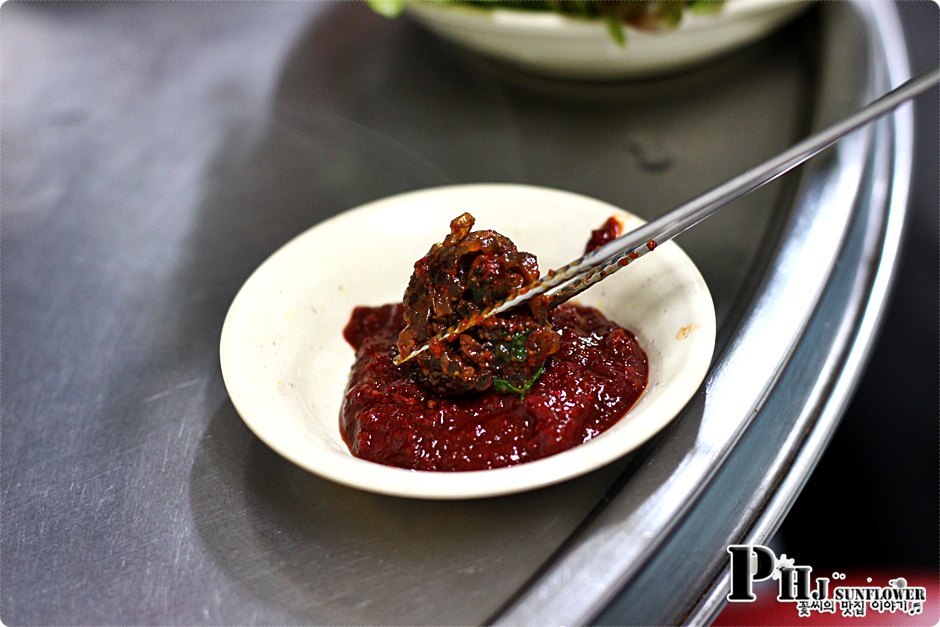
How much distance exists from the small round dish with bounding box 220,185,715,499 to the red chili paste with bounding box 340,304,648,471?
4 centimetres

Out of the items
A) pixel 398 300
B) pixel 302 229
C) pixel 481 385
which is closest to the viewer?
pixel 481 385

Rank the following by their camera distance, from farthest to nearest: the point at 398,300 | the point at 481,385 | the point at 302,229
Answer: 1. the point at 302,229
2. the point at 398,300
3. the point at 481,385

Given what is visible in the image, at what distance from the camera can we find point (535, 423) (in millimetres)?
1295

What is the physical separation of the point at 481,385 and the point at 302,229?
3.12ft

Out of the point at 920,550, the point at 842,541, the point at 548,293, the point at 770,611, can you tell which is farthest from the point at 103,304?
the point at 920,550

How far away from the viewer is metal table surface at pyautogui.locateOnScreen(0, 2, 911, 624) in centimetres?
128

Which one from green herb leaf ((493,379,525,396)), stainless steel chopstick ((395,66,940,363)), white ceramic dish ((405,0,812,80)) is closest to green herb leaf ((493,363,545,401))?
green herb leaf ((493,379,525,396))

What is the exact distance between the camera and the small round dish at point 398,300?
3.89 ft

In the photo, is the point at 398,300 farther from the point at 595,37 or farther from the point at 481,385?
the point at 595,37

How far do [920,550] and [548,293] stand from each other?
177 cm

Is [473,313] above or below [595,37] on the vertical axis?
below

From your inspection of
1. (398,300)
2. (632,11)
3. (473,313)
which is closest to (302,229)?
(398,300)

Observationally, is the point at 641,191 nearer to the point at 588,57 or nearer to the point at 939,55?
the point at 588,57

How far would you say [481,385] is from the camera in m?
1.34
